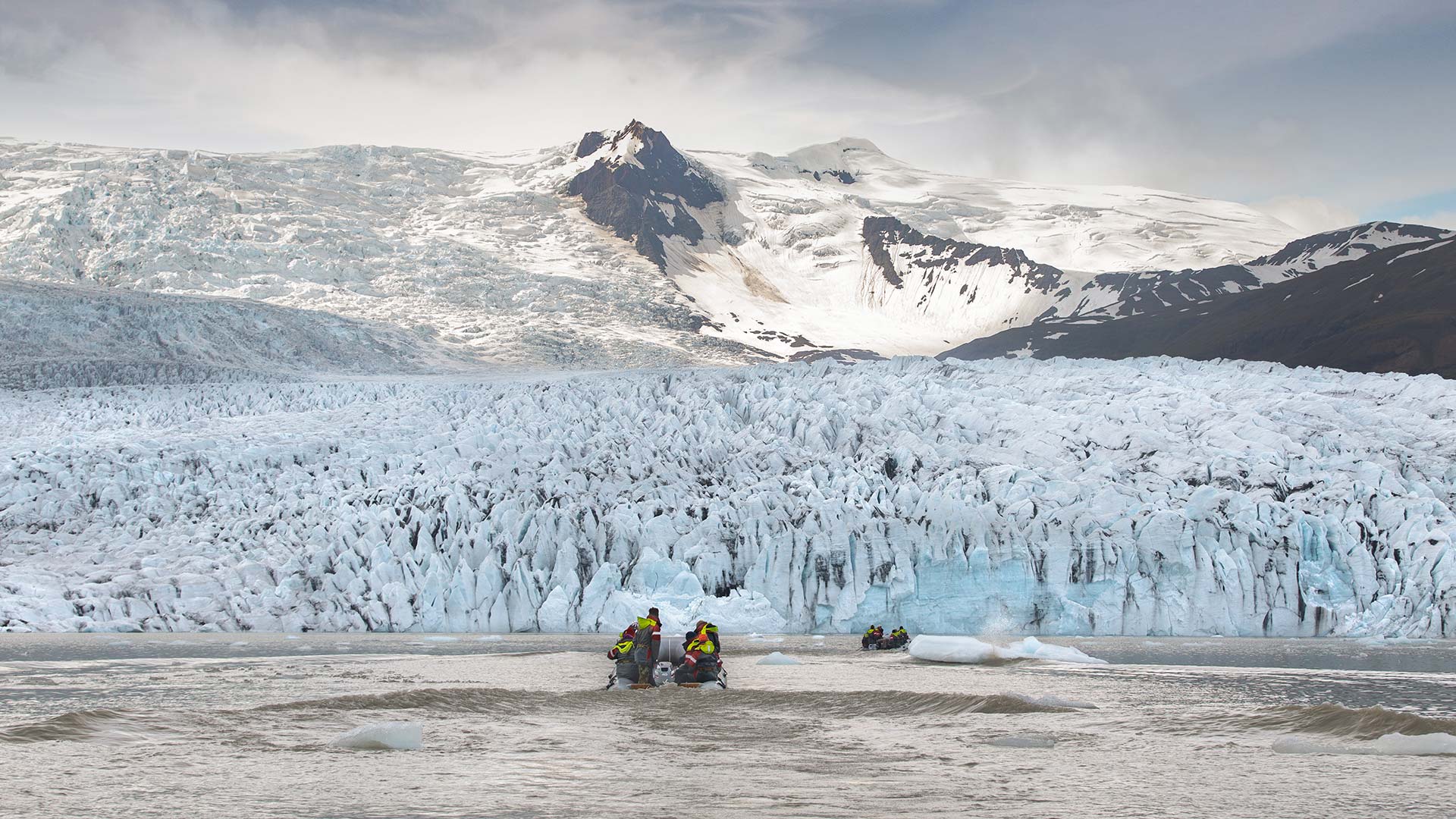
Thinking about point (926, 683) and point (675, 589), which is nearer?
point (926, 683)

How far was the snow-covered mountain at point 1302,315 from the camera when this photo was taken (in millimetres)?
81000

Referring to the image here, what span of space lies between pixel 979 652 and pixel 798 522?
33.1ft

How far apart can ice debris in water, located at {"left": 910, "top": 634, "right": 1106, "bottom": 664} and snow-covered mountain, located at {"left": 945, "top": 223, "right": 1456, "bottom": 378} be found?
5936 centimetres

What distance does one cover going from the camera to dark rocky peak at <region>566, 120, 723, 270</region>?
14338 centimetres

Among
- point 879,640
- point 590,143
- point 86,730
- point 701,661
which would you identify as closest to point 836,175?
point 590,143

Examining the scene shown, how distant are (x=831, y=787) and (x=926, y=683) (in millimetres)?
9106

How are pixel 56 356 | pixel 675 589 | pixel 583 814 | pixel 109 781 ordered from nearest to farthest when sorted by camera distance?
pixel 583 814 → pixel 109 781 → pixel 675 589 → pixel 56 356

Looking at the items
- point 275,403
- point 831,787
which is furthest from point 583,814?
point 275,403

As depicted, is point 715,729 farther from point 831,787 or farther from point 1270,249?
point 1270,249

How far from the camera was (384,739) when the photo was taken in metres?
12.4

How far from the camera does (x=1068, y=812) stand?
9.37m

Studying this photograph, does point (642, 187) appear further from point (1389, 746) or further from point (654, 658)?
point (1389, 746)

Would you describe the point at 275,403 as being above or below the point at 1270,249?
below

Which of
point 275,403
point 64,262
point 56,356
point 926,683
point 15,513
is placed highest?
point 64,262
